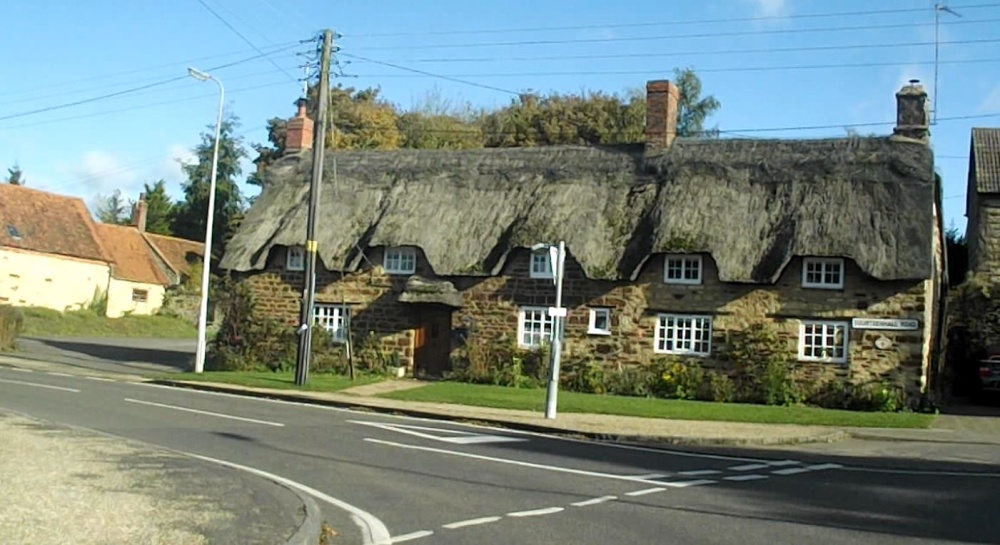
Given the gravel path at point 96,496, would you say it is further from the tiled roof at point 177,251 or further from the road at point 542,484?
the tiled roof at point 177,251

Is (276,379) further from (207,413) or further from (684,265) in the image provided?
(684,265)

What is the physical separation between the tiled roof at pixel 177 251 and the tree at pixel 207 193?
332 centimetres

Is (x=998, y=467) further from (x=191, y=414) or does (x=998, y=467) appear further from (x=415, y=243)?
(x=415, y=243)

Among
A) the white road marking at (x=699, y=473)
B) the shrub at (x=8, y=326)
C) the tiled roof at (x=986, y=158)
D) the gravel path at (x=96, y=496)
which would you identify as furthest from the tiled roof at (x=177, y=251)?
the white road marking at (x=699, y=473)

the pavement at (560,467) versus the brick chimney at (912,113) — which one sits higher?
the brick chimney at (912,113)

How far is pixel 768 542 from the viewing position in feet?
31.1

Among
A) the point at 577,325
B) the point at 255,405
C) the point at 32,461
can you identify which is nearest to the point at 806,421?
the point at 577,325

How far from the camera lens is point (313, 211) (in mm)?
27266

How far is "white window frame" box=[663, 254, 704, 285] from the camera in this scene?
95.0 ft

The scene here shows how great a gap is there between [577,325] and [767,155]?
23.3 feet

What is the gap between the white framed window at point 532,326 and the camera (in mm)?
30797

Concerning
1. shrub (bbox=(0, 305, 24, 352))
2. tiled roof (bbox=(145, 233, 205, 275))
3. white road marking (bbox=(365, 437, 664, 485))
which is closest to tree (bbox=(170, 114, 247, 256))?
tiled roof (bbox=(145, 233, 205, 275))

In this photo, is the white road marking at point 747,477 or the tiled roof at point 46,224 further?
the tiled roof at point 46,224

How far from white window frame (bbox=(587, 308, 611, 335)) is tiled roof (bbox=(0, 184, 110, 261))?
119 feet
